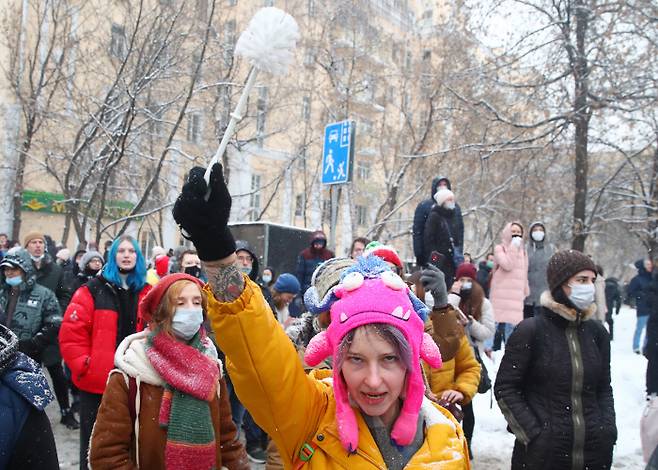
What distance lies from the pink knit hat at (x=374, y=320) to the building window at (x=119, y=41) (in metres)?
12.1

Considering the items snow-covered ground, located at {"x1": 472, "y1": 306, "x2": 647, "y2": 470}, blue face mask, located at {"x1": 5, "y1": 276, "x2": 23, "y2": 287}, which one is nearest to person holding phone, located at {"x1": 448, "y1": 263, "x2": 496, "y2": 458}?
snow-covered ground, located at {"x1": 472, "y1": 306, "x2": 647, "y2": 470}

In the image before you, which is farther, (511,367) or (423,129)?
(423,129)

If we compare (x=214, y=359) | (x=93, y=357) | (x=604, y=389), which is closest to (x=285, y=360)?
(x=214, y=359)

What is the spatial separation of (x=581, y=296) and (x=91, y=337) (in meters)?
3.52

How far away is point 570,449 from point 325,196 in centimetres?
1912

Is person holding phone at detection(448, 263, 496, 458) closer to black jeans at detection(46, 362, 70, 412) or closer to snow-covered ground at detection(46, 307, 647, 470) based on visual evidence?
snow-covered ground at detection(46, 307, 647, 470)

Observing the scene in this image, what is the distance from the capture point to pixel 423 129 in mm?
17734

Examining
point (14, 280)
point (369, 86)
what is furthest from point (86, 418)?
point (369, 86)

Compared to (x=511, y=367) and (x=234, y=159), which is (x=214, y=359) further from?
(x=234, y=159)

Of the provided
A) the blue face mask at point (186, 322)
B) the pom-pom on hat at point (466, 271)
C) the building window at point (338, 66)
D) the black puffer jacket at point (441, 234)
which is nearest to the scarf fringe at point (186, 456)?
the blue face mask at point (186, 322)

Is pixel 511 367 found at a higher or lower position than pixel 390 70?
lower

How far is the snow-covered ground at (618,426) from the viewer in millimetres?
6203

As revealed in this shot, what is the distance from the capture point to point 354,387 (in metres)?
1.86

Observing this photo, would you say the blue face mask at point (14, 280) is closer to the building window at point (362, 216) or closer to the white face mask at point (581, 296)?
the white face mask at point (581, 296)
